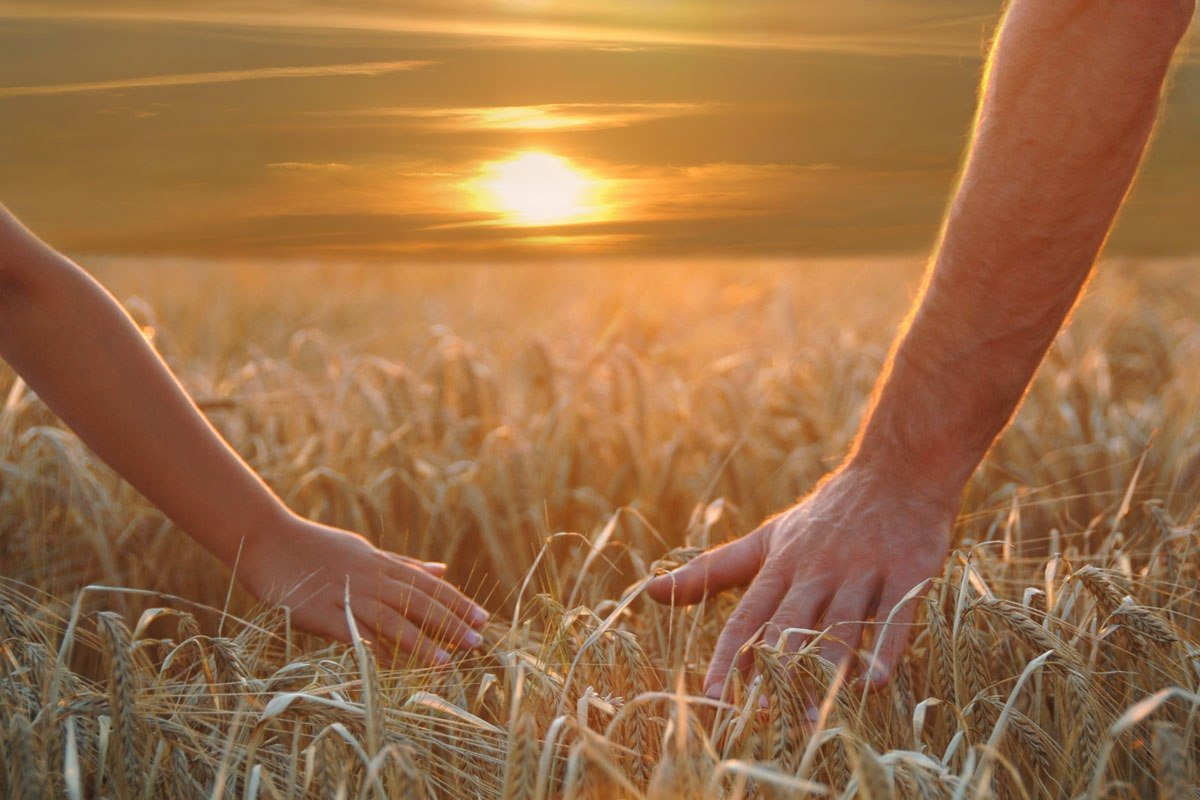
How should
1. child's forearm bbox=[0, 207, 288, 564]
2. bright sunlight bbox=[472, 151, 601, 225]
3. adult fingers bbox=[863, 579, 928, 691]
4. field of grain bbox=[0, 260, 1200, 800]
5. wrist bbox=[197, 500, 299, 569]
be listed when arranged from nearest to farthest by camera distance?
1. field of grain bbox=[0, 260, 1200, 800]
2. adult fingers bbox=[863, 579, 928, 691]
3. child's forearm bbox=[0, 207, 288, 564]
4. wrist bbox=[197, 500, 299, 569]
5. bright sunlight bbox=[472, 151, 601, 225]

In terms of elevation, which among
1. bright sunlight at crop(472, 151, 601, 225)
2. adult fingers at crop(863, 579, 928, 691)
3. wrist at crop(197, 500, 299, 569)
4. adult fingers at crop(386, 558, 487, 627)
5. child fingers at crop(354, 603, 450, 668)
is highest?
bright sunlight at crop(472, 151, 601, 225)

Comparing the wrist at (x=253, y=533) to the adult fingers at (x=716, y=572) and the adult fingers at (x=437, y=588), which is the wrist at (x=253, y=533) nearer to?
the adult fingers at (x=437, y=588)

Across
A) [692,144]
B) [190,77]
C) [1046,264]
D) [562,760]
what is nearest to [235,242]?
[190,77]

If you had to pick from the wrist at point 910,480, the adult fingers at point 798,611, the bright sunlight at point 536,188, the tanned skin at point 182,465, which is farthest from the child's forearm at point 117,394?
the wrist at point 910,480

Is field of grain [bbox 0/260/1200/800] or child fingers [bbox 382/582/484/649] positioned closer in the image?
field of grain [bbox 0/260/1200/800]

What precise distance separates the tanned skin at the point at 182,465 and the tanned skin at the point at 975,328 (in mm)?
352

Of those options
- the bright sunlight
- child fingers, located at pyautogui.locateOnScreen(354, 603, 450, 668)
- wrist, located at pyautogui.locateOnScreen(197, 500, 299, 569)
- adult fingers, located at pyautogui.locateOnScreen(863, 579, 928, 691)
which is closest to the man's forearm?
adult fingers, located at pyautogui.locateOnScreen(863, 579, 928, 691)

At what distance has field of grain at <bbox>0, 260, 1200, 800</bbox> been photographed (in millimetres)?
1175

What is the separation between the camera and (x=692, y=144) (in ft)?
5.89

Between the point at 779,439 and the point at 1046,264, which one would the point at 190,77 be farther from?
the point at 779,439

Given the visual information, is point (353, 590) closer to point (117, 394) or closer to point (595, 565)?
point (117, 394)

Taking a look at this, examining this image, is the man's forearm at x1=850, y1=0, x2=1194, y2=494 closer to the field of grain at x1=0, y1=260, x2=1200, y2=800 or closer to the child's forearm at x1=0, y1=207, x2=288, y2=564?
the field of grain at x1=0, y1=260, x2=1200, y2=800

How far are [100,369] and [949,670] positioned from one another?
43.9 inches

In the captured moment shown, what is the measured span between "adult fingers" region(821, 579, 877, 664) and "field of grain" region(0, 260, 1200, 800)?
0.26 ft
